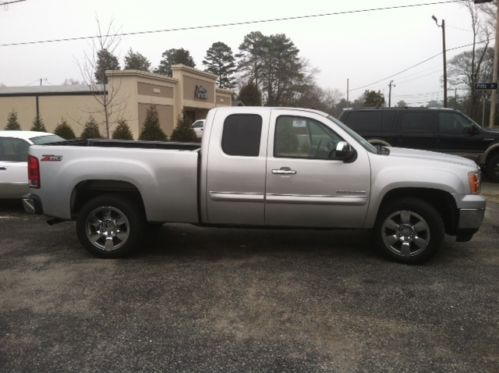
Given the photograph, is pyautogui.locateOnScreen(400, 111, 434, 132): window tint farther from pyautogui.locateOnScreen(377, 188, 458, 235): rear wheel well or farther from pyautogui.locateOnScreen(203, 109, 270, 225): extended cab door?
pyautogui.locateOnScreen(203, 109, 270, 225): extended cab door

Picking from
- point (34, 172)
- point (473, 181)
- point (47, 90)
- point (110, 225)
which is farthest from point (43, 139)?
point (47, 90)

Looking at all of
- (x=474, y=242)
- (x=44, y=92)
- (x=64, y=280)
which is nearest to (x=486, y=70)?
(x=44, y=92)

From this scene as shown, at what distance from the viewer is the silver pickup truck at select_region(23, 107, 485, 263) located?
209 inches

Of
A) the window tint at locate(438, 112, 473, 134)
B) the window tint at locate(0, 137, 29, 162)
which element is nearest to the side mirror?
the window tint at locate(0, 137, 29, 162)

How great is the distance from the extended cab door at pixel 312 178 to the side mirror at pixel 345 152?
0.05 m

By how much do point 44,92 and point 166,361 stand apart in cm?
3035

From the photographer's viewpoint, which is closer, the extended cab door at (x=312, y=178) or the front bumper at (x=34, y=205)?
the extended cab door at (x=312, y=178)

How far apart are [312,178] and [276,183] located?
0.41 m

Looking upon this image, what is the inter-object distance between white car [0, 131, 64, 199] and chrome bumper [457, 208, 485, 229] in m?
6.77

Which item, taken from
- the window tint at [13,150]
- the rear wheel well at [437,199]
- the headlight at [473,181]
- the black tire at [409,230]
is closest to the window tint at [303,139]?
the rear wheel well at [437,199]

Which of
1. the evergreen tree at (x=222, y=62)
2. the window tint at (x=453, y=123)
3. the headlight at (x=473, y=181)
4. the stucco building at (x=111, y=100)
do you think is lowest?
the headlight at (x=473, y=181)

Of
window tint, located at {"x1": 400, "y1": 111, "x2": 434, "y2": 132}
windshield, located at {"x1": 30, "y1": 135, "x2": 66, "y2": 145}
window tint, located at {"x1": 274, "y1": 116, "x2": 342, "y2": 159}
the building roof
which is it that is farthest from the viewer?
the building roof

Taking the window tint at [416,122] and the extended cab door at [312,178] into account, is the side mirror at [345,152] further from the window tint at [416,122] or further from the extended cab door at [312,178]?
the window tint at [416,122]

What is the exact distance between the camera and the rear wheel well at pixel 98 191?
5.60 m
